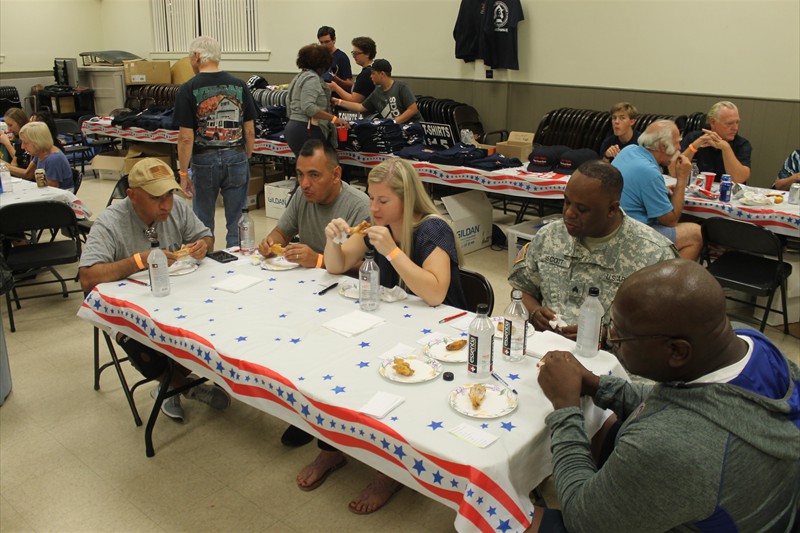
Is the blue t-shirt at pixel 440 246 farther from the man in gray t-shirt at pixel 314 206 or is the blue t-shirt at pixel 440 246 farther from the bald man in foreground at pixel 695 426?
the bald man in foreground at pixel 695 426

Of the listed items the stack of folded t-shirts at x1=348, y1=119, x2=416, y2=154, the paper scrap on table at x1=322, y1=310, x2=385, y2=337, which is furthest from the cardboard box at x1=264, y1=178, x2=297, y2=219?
the paper scrap on table at x1=322, y1=310, x2=385, y2=337

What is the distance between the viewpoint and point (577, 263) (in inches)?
99.8

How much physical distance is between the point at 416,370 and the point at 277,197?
5.15 metres

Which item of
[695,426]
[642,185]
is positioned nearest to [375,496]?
[695,426]

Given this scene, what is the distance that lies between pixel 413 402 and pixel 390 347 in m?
0.38

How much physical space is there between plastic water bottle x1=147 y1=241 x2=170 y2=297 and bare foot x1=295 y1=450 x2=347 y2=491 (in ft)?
3.16

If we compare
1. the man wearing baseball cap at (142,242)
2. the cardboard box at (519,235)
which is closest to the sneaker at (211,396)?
the man wearing baseball cap at (142,242)

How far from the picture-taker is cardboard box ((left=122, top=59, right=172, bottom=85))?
11.4 meters

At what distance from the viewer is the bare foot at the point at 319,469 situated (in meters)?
2.59

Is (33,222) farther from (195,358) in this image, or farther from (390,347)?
(390,347)

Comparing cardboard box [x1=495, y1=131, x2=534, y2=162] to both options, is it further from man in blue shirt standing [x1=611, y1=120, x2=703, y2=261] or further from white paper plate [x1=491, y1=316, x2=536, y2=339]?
white paper plate [x1=491, y1=316, x2=536, y2=339]

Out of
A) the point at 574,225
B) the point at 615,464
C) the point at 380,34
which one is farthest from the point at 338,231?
the point at 380,34

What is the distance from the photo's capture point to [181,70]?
37.7 feet

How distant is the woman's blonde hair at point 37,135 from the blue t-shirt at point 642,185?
4552mm
